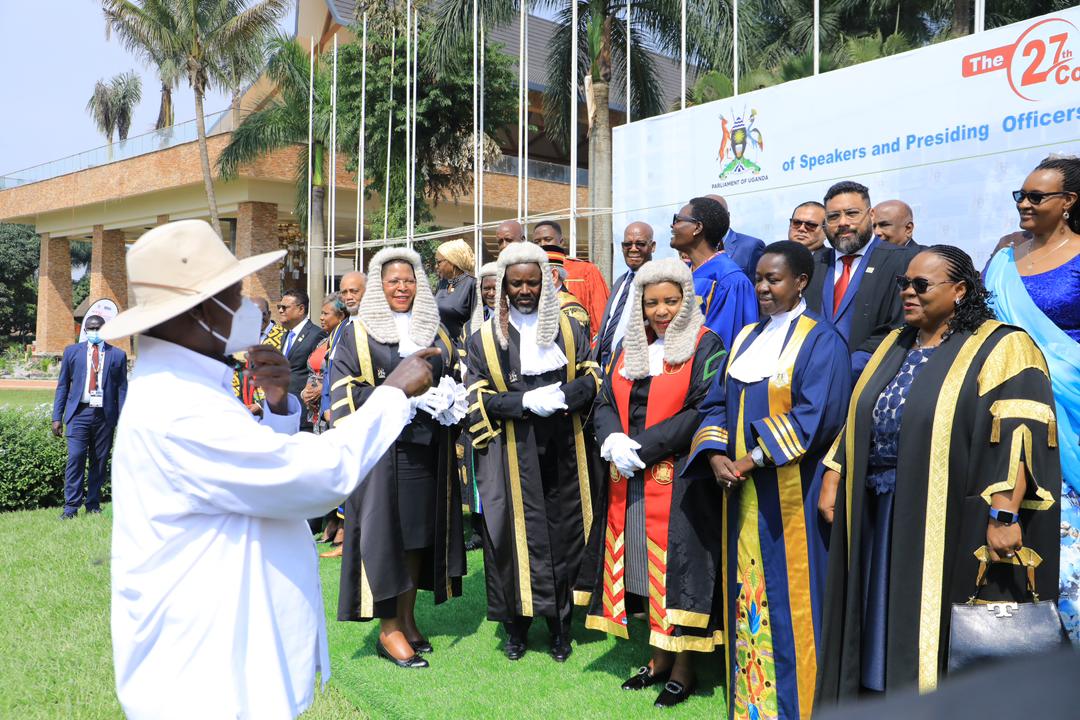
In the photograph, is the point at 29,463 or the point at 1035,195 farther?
the point at 29,463

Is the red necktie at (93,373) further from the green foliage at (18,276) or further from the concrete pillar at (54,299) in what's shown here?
the green foliage at (18,276)

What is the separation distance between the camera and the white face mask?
250cm

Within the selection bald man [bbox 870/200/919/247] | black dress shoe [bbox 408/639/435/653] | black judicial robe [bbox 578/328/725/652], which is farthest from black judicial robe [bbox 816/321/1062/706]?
black dress shoe [bbox 408/639/435/653]

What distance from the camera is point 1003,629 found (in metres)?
3.11

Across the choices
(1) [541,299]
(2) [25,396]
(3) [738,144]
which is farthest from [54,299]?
(1) [541,299]

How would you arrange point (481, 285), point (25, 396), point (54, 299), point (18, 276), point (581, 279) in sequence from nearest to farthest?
point (481, 285) < point (581, 279) < point (25, 396) < point (54, 299) < point (18, 276)

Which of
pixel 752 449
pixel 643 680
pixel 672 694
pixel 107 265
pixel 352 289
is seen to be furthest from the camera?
pixel 107 265

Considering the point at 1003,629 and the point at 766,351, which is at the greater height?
the point at 766,351

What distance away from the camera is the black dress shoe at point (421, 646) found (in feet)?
17.7

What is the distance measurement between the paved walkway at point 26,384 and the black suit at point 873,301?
98.5 ft

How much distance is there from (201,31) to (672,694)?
2653 centimetres

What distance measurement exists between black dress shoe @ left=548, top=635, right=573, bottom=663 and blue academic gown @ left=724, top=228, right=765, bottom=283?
282 cm

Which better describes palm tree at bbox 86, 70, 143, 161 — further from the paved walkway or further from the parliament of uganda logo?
the parliament of uganda logo

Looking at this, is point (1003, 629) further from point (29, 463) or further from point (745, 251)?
point (29, 463)
